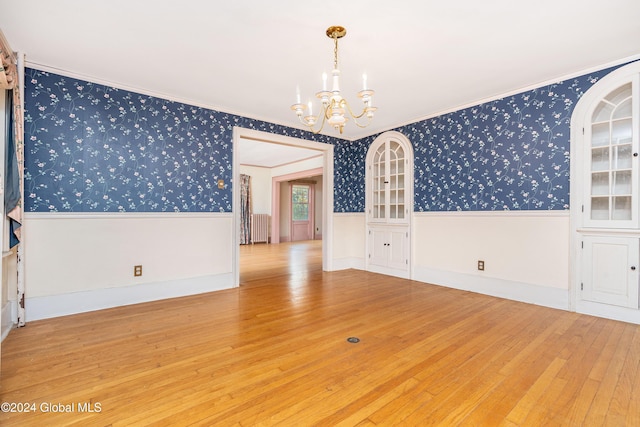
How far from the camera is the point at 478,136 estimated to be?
4055mm

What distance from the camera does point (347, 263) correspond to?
579 centimetres

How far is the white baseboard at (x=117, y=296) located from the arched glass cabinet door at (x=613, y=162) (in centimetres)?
435

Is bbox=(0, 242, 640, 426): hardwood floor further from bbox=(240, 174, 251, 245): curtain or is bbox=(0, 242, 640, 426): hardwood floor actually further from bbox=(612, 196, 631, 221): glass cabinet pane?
bbox=(240, 174, 251, 245): curtain

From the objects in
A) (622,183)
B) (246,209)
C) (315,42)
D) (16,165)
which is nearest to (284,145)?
(315,42)

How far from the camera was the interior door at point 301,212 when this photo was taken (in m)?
11.2

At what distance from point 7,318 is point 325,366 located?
2.84m

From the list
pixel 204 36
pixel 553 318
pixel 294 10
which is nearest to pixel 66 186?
pixel 204 36

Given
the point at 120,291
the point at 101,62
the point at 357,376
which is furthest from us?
the point at 120,291

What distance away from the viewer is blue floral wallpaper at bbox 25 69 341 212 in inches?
121

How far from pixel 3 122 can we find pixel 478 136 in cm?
501

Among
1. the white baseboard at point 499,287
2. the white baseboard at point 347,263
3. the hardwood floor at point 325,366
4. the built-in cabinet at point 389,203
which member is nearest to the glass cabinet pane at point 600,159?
the white baseboard at point 499,287

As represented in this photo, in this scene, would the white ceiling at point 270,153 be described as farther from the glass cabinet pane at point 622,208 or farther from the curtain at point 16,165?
the glass cabinet pane at point 622,208

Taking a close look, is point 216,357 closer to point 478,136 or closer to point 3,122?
point 3,122

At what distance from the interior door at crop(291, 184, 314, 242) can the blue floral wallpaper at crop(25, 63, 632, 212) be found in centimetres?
662
